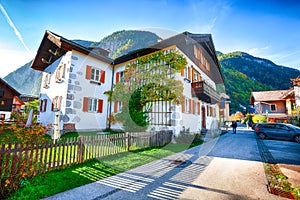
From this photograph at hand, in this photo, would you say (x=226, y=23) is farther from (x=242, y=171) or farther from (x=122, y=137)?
(x=122, y=137)

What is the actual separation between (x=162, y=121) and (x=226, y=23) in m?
7.85

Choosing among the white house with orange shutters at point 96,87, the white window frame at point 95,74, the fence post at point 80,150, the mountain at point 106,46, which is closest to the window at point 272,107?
the white house with orange shutters at point 96,87

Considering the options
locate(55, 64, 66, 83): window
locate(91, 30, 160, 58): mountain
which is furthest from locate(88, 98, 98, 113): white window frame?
locate(91, 30, 160, 58): mountain

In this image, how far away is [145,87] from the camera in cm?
965

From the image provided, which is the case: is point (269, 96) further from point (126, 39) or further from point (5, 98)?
point (126, 39)

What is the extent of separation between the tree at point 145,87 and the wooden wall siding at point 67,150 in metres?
1.27

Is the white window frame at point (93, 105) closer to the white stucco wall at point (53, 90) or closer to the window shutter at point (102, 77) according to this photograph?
the window shutter at point (102, 77)

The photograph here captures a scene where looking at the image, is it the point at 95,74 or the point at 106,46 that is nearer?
the point at 95,74

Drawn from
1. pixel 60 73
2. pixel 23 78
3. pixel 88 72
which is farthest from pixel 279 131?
pixel 23 78

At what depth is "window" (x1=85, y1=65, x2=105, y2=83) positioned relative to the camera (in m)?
12.8

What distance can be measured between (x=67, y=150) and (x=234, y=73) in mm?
89428

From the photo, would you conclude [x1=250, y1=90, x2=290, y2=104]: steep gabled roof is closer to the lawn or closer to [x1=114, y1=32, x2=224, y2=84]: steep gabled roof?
[x1=114, y1=32, x2=224, y2=84]: steep gabled roof

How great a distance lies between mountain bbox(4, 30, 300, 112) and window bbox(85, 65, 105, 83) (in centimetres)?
3660

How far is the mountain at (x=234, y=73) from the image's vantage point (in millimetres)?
69438
